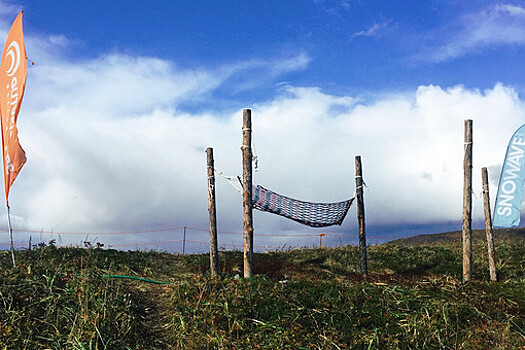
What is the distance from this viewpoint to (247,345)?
717 centimetres

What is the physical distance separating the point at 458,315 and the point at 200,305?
14.2 ft

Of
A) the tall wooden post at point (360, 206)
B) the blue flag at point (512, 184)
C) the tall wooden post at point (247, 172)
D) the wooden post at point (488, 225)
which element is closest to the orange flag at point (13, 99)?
the tall wooden post at point (247, 172)

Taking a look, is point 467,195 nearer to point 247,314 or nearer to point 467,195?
point 467,195

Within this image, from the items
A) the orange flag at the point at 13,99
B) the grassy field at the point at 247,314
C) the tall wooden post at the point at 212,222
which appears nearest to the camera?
the grassy field at the point at 247,314

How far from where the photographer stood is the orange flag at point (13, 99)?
32.3 ft

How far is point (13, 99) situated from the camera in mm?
9922

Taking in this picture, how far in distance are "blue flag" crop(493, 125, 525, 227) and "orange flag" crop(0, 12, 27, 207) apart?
11.7 m

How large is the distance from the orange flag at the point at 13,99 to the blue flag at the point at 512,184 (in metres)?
11.7

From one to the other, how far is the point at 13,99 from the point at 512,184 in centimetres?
1224

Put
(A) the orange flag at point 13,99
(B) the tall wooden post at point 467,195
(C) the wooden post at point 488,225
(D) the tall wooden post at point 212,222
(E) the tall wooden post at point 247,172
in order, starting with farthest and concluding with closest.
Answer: (C) the wooden post at point 488,225 → (B) the tall wooden post at point 467,195 → (D) the tall wooden post at point 212,222 → (E) the tall wooden post at point 247,172 → (A) the orange flag at point 13,99

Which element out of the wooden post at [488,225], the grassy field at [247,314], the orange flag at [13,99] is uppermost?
the orange flag at [13,99]

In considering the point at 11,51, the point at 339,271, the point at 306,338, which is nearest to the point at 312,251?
the point at 339,271

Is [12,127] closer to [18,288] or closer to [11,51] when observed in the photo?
[11,51]

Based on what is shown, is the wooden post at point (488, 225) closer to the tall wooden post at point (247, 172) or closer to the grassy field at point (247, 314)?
the grassy field at point (247, 314)
